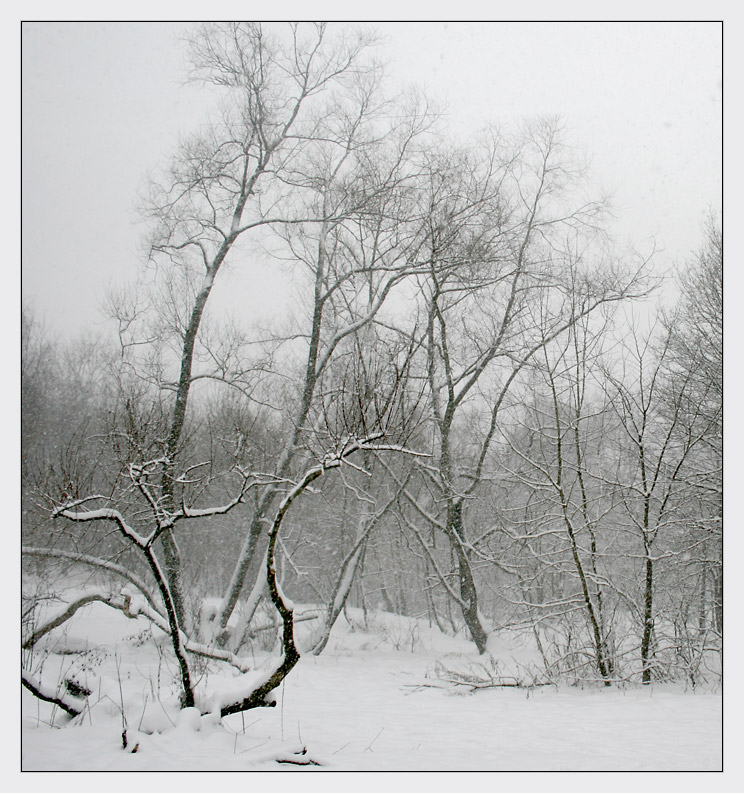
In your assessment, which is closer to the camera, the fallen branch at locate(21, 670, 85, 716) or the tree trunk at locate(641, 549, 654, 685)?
the fallen branch at locate(21, 670, 85, 716)

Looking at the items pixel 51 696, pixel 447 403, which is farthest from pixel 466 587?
pixel 51 696

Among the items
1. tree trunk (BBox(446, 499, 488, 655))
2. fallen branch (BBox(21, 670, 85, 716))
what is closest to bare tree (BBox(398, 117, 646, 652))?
tree trunk (BBox(446, 499, 488, 655))

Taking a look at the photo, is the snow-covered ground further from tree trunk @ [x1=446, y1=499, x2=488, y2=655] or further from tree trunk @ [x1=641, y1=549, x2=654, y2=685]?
tree trunk @ [x1=446, y1=499, x2=488, y2=655]

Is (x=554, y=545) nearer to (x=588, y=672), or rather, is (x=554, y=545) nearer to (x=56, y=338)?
(x=588, y=672)

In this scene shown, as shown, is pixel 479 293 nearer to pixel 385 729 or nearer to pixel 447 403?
pixel 447 403

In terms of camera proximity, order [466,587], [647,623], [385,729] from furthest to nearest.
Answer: [466,587] < [647,623] < [385,729]

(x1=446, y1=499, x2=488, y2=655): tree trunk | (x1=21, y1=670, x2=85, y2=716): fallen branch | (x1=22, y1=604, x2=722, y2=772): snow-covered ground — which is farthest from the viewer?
(x1=446, y1=499, x2=488, y2=655): tree trunk

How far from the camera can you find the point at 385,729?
631 cm

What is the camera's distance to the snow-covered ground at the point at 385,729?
15.0 feet

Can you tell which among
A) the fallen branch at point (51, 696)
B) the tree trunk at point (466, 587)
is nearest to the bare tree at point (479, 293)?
the tree trunk at point (466, 587)

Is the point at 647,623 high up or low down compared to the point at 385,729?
up

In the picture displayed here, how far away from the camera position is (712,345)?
11.2 meters

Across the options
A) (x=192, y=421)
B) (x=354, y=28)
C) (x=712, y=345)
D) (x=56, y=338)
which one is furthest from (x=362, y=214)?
(x=56, y=338)

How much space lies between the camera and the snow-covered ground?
4.57 meters
